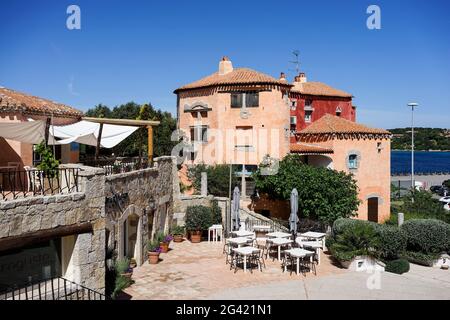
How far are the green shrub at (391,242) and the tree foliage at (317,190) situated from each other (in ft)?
16.6

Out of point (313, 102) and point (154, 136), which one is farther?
point (154, 136)

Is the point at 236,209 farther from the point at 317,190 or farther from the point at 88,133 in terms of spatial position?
the point at 88,133

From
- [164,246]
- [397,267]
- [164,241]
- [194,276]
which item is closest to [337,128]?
[397,267]

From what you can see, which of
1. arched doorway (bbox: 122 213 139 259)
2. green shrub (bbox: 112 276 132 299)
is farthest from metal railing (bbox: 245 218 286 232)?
green shrub (bbox: 112 276 132 299)

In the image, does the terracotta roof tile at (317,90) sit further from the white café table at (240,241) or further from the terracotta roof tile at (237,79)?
the white café table at (240,241)

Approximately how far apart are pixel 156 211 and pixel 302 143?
16.9 meters

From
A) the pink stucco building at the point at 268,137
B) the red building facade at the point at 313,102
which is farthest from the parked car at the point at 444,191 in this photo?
the pink stucco building at the point at 268,137

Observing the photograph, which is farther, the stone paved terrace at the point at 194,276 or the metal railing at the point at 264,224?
the metal railing at the point at 264,224

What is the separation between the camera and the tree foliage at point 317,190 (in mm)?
25453

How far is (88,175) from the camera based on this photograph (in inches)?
488

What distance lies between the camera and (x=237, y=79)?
32.8m

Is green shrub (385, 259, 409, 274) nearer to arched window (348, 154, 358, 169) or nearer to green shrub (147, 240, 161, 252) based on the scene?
green shrub (147, 240, 161, 252)

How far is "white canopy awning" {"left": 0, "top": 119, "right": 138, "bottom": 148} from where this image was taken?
1419 centimetres

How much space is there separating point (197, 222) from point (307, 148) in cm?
1285
